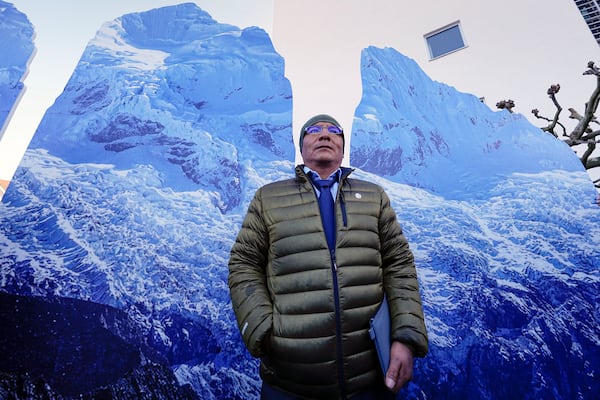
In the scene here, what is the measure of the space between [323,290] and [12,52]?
16.0 feet

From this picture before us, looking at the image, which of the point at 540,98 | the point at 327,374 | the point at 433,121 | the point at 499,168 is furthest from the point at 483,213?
the point at 327,374

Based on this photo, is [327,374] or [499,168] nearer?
[327,374]

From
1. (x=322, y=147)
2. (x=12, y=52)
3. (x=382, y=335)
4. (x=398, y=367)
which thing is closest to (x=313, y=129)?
(x=322, y=147)

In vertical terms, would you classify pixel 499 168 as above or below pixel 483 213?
above

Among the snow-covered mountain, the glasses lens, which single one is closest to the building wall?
the glasses lens

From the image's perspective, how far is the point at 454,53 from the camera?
3.88m

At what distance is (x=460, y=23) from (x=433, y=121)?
1773 millimetres

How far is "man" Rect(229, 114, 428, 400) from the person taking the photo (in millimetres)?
1068

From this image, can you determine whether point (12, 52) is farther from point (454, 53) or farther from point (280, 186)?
point (454, 53)

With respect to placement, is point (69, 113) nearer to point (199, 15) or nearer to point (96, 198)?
point (96, 198)

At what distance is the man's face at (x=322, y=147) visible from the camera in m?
1.48

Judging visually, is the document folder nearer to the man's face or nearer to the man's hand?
the man's hand

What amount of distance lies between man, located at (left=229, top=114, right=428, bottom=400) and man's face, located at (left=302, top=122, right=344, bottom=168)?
0.40 feet

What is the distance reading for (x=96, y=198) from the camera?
8.44 ft
